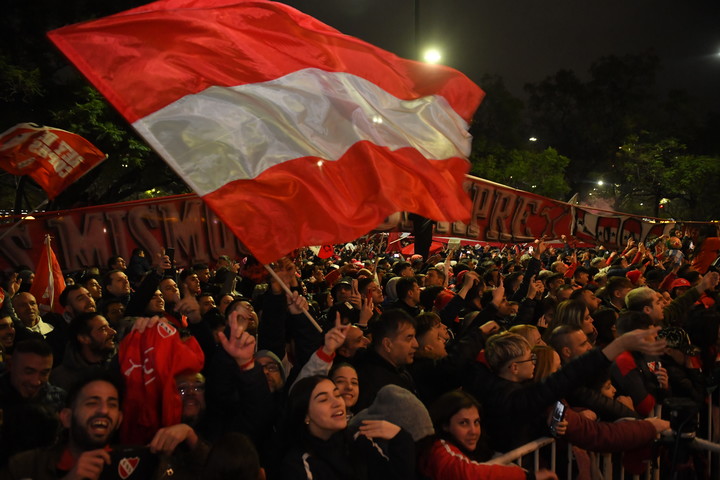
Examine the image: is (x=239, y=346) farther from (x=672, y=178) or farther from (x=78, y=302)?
(x=672, y=178)

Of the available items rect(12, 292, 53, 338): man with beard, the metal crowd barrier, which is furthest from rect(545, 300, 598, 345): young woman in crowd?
rect(12, 292, 53, 338): man with beard

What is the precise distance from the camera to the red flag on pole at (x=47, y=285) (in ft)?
26.1

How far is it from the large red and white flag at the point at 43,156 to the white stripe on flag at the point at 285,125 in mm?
4010

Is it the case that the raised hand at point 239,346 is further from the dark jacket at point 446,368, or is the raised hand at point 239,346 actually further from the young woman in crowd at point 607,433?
the young woman in crowd at point 607,433

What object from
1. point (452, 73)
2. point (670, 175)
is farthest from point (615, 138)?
point (452, 73)

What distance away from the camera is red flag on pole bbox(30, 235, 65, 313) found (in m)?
7.95

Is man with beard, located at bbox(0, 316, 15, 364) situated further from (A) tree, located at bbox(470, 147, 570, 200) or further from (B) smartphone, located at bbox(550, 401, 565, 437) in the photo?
(A) tree, located at bbox(470, 147, 570, 200)

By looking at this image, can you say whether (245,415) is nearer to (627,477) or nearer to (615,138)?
(627,477)

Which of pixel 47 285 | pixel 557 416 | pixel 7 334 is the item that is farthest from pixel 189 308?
pixel 47 285

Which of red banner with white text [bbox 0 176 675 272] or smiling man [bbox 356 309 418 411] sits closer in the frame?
smiling man [bbox 356 309 418 411]

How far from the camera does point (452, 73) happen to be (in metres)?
5.87

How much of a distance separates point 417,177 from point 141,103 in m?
2.20

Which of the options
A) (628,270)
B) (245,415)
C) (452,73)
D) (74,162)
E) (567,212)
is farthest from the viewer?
(567,212)

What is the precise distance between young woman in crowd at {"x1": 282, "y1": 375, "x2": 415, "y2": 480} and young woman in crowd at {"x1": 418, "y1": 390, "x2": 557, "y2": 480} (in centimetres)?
27
